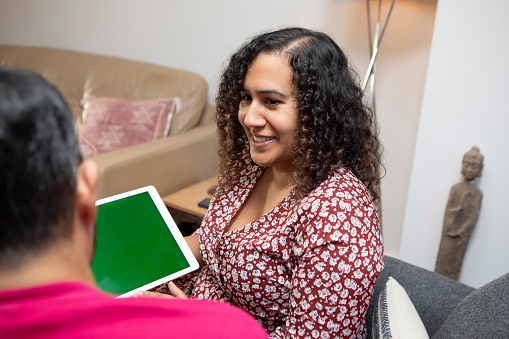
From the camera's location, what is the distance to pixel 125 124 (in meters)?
2.76

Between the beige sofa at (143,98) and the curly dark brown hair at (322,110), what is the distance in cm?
109

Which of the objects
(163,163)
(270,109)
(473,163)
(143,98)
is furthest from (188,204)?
(473,163)

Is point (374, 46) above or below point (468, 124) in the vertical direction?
above

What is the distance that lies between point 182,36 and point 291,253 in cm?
211

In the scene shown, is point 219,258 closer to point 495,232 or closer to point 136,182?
point 136,182

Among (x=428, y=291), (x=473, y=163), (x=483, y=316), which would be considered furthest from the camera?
(x=473, y=163)

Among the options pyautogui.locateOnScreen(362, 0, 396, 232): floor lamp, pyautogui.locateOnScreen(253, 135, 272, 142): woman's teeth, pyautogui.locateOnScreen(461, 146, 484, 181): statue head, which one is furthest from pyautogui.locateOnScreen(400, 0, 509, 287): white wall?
pyautogui.locateOnScreen(253, 135, 272, 142): woman's teeth

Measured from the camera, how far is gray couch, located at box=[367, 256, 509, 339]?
1.03 metres

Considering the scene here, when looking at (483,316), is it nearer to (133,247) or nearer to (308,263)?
(308,263)

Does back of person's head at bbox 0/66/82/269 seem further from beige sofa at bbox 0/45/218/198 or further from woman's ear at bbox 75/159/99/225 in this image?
beige sofa at bbox 0/45/218/198

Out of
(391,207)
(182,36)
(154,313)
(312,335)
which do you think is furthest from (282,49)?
(182,36)

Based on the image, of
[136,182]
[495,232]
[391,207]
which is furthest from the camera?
[391,207]

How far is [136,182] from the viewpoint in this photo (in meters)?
2.38

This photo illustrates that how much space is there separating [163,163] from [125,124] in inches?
16.3
